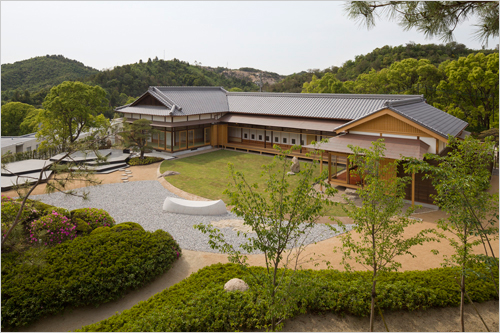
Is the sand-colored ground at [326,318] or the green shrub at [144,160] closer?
the sand-colored ground at [326,318]

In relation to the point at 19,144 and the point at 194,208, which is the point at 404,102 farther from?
the point at 19,144

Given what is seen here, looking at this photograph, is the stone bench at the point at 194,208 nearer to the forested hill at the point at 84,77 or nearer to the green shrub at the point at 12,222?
the green shrub at the point at 12,222

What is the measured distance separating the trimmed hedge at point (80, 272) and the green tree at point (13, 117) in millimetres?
34663

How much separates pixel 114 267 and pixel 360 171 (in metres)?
6.54

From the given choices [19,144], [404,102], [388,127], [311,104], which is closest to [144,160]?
[19,144]

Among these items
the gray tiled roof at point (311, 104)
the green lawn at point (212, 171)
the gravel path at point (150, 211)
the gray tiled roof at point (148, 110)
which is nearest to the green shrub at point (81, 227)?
the gravel path at point (150, 211)

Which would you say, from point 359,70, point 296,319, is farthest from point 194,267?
point 359,70

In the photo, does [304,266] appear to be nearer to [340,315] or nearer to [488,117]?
[340,315]

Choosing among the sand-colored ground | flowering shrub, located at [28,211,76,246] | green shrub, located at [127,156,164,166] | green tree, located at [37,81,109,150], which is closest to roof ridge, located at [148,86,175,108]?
green tree, located at [37,81,109,150]

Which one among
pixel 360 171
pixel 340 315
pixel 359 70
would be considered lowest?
pixel 340 315

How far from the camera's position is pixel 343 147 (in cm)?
1608

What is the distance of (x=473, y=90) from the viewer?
2678cm

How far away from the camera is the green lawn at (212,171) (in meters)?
17.1

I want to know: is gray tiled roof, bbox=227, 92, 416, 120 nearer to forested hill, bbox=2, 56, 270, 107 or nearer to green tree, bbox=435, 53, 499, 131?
green tree, bbox=435, 53, 499, 131
